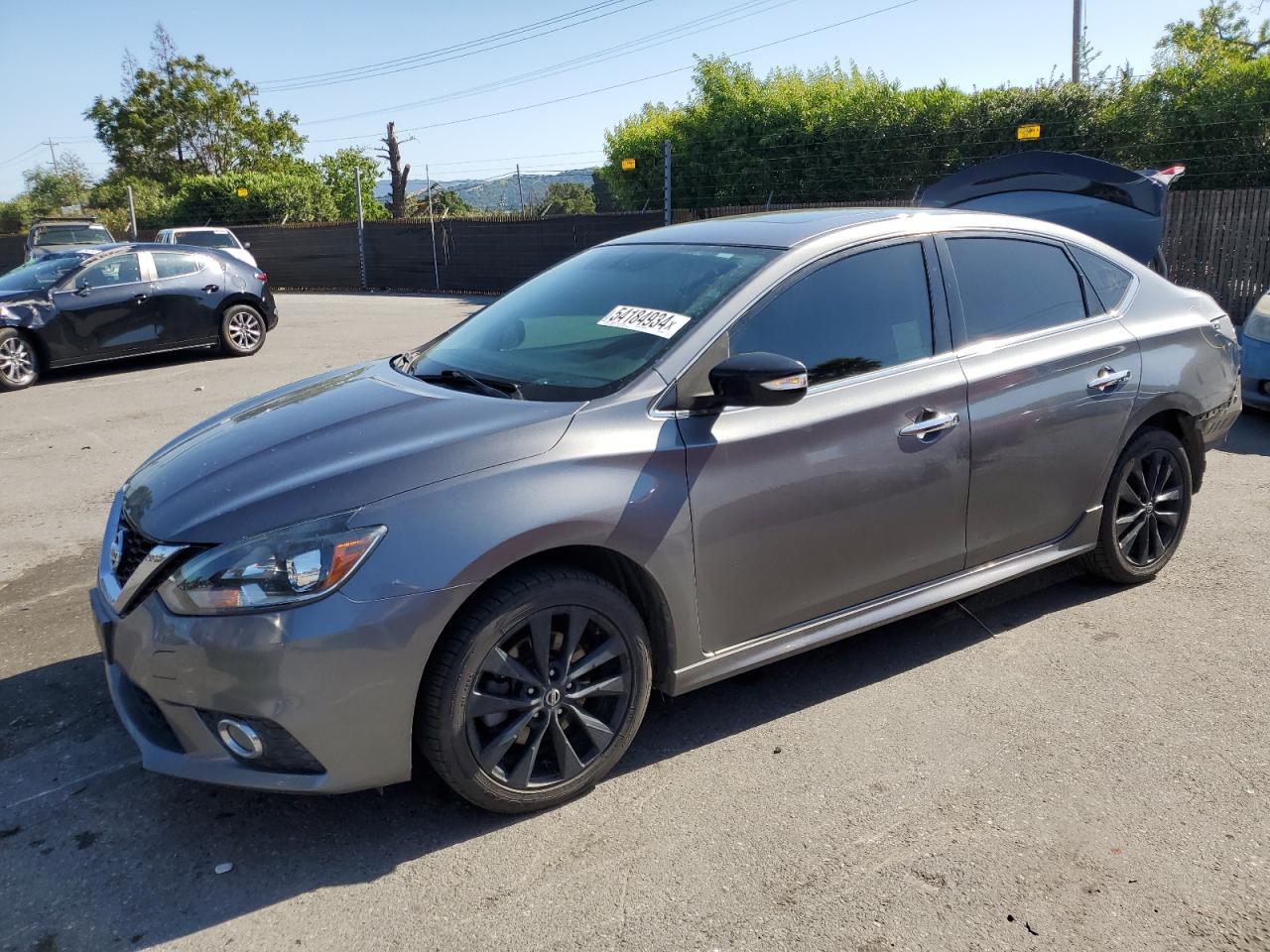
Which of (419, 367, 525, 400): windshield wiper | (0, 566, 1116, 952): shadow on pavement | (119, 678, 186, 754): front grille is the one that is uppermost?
(419, 367, 525, 400): windshield wiper

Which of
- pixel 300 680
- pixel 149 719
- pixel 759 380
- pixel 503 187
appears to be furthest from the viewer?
pixel 503 187

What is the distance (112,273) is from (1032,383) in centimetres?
1104

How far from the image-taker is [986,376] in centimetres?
371

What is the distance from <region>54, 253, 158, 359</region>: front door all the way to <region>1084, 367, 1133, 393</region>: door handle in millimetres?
10905

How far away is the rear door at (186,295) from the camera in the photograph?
11922mm

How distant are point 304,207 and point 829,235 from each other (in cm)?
3324

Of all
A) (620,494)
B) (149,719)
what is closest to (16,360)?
(149,719)

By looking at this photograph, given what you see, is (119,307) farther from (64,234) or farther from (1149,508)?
(1149,508)

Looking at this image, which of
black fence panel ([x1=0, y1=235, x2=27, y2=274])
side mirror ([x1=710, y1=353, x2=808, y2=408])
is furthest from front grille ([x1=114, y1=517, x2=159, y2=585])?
black fence panel ([x1=0, y1=235, x2=27, y2=274])

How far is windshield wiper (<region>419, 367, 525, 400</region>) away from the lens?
3.29 meters

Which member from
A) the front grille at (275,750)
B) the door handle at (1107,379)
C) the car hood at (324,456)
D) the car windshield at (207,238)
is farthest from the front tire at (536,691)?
the car windshield at (207,238)

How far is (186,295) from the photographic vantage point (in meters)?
12.1

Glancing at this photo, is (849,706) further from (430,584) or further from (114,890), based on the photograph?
(114,890)

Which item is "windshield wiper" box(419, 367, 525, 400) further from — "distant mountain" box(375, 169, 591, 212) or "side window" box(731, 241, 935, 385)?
"distant mountain" box(375, 169, 591, 212)
